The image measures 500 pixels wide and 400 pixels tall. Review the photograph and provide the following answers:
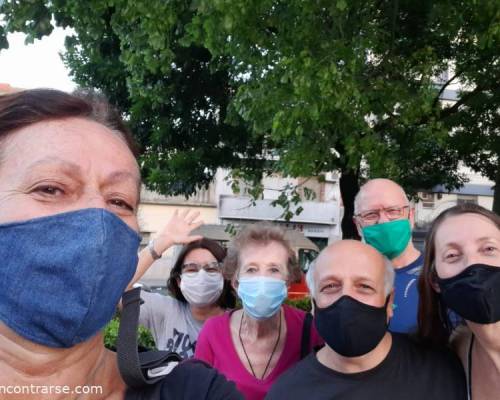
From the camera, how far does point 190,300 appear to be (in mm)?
3373

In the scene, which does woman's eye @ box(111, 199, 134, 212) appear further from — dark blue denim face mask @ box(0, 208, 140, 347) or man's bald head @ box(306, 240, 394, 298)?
man's bald head @ box(306, 240, 394, 298)

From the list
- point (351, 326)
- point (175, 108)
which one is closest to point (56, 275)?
point (351, 326)

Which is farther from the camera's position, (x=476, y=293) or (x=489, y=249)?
(x=489, y=249)

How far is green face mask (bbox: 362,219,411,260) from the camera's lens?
289 cm

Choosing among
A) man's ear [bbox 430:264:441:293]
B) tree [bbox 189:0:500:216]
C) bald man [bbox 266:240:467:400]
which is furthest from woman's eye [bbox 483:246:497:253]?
tree [bbox 189:0:500:216]

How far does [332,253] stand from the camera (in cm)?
226

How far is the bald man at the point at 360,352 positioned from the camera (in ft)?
6.38

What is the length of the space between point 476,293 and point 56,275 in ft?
4.70

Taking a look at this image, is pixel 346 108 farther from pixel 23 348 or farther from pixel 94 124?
pixel 23 348

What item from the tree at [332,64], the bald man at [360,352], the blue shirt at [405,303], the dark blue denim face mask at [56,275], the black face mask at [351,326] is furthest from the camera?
the tree at [332,64]

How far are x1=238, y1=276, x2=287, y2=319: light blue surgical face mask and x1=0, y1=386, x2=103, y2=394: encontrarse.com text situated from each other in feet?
4.59

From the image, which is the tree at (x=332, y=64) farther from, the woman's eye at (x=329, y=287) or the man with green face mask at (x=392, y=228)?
the woman's eye at (x=329, y=287)

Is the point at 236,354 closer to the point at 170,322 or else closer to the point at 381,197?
the point at 170,322

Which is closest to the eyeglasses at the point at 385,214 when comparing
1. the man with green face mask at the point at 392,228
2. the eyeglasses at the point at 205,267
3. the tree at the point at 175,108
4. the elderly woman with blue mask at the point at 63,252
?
the man with green face mask at the point at 392,228
